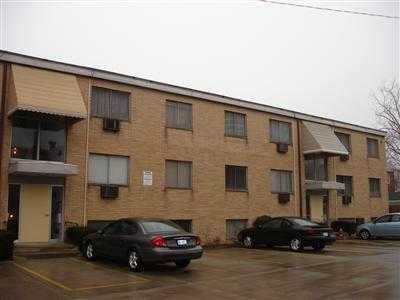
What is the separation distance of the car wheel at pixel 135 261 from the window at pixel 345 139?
74.1 ft

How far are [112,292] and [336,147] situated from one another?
876 inches

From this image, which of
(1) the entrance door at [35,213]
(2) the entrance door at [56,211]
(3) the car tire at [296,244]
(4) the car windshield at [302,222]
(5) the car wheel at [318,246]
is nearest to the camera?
(1) the entrance door at [35,213]

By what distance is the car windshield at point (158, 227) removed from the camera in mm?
14320

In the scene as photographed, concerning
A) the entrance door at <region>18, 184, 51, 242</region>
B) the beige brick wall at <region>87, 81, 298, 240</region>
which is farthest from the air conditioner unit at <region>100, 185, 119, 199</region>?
the entrance door at <region>18, 184, 51, 242</region>

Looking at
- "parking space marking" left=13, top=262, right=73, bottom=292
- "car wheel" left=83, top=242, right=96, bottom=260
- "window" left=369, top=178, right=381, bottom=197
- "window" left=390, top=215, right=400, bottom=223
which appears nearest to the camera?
"parking space marking" left=13, top=262, right=73, bottom=292

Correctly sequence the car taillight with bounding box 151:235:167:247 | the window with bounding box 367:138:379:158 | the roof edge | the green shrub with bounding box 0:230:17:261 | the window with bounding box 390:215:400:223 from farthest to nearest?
the window with bounding box 367:138:379:158
the window with bounding box 390:215:400:223
the roof edge
the green shrub with bounding box 0:230:17:261
the car taillight with bounding box 151:235:167:247

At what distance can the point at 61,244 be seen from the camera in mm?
18984

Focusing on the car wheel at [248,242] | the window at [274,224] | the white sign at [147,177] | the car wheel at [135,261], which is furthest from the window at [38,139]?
the window at [274,224]

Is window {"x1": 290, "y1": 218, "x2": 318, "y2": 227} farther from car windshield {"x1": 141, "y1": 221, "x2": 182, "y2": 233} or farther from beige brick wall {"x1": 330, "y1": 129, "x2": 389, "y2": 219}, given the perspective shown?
beige brick wall {"x1": 330, "y1": 129, "x2": 389, "y2": 219}

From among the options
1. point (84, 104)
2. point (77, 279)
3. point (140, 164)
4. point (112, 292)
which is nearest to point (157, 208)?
point (140, 164)

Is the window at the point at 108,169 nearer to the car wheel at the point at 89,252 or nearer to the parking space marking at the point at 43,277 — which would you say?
the car wheel at the point at 89,252

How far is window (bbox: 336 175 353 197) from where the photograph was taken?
3297cm

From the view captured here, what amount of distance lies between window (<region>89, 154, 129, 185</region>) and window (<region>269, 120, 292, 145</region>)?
9893 millimetres

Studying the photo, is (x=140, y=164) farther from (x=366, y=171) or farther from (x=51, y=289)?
(x=366, y=171)
